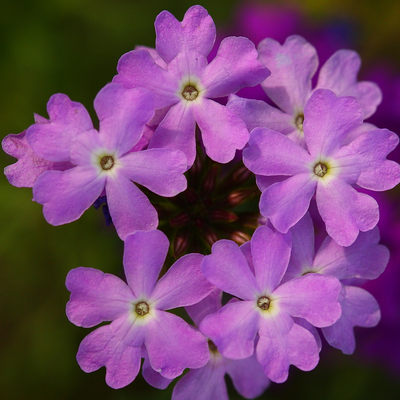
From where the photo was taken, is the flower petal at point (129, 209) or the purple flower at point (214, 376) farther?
the purple flower at point (214, 376)

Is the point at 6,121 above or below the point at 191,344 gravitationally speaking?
above

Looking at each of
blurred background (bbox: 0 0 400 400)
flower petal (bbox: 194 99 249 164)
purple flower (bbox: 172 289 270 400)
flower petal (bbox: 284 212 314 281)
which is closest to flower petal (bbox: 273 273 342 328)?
flower petal (bbox: 284 212 314 281)

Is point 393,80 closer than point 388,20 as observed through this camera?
Yes

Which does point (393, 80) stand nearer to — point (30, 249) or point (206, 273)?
point (206, 273)

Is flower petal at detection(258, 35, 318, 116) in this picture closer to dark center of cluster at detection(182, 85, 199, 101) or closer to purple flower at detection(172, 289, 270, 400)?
dark center of cluster at detection(182, 85, 199, 101)

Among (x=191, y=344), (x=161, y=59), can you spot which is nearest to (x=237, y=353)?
(x=191, y=344)

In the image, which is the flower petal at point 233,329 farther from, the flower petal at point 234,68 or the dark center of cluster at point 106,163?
the flower petal at point 234,68

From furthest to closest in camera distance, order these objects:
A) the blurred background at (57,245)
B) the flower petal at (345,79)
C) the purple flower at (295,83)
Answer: the blurred background at (57,245) → the flower petal at (345,79) → the purple flower at (295,83)

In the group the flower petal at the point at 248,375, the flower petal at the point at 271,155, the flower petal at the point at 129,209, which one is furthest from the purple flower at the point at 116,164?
the flower petal at the point at 248,375
